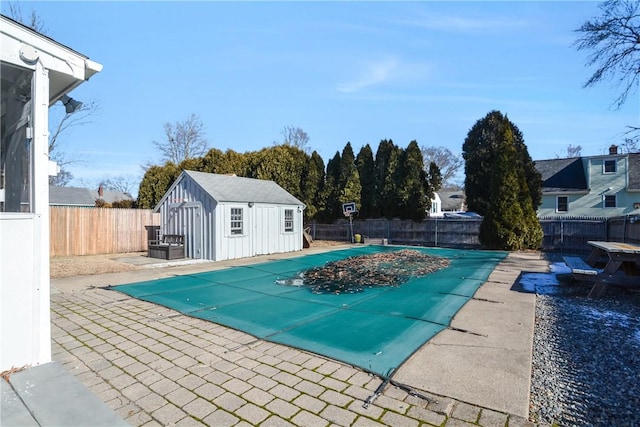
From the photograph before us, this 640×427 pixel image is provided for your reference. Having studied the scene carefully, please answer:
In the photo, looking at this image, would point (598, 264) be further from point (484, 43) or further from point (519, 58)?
point (484, 43)

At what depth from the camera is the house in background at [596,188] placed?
22.8m

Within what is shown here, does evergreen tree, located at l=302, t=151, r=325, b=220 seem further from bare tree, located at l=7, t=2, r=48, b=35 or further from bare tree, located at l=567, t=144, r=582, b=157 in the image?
bare tree, located at l=567, t=144, r=582, b=157

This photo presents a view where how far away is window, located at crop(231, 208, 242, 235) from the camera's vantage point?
12.3 metres

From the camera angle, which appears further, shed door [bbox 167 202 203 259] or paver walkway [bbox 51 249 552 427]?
shed door [bbox 167 202 203 259]

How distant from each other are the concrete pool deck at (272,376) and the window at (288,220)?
1033 centimetres

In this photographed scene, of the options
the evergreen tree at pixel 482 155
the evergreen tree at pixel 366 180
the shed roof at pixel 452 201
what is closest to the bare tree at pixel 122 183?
the evergreen tree at pixel 366 180

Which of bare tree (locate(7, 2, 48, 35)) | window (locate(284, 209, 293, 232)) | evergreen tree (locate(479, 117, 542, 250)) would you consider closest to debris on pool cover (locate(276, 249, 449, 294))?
window (locate(284, 209, 293, 232))

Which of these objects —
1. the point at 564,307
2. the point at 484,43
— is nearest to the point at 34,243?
the point at 564,307

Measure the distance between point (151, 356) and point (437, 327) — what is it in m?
3.38

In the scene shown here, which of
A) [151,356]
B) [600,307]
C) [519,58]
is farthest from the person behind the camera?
[519,58]

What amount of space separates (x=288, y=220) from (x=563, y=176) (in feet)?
74.8

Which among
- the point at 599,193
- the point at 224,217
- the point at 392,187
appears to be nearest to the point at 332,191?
the point at 392,187

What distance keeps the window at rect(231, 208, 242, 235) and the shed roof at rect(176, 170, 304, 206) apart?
0.43 metres

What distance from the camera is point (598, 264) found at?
8.23m
